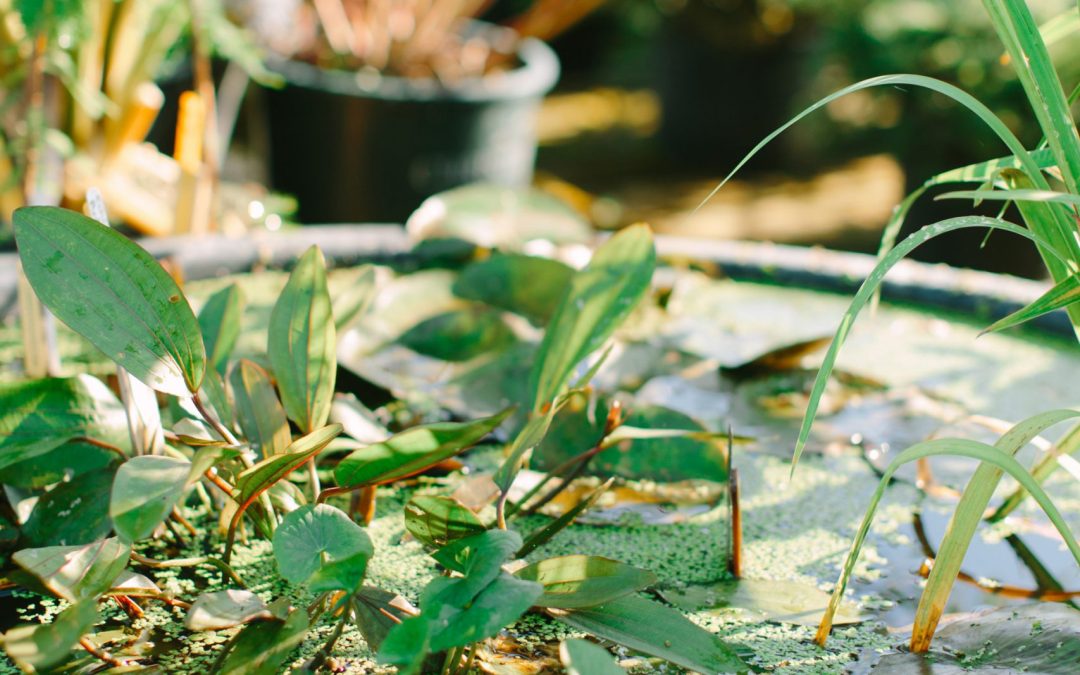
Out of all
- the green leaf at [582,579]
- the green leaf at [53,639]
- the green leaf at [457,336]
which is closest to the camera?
the green leaf at [53,639]

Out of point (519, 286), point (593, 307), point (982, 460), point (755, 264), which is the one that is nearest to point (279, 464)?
point (593, 307)

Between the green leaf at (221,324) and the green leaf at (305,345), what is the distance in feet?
0.28

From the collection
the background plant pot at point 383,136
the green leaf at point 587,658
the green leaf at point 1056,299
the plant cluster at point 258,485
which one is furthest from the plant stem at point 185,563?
the background plant pot at point 383,136

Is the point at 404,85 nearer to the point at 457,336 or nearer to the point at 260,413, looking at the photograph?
the point at 457,336

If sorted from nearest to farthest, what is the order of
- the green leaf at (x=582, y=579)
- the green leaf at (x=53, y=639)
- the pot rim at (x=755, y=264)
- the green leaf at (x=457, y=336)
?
the green leaf at (x=53, y=639), the green leaf at (x=582, y=579), the green leaf at (x=457, y=336), the pot rim at (x=755, y=264)

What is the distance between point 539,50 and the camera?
294 centimetres

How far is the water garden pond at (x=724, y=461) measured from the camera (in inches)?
24.8

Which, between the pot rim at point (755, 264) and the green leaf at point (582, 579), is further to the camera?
the pot rim at point (755, 264)

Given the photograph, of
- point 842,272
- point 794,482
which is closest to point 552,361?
point 794,482

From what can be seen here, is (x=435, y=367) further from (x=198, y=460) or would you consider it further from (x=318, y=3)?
(x=318, y=3)

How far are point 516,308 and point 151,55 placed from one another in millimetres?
868

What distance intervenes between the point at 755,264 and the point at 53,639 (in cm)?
90

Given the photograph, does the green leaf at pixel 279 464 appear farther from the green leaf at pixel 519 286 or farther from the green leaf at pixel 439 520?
the green leaf at pixel 519 286

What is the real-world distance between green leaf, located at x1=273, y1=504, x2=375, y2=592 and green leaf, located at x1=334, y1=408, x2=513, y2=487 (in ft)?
0.14
